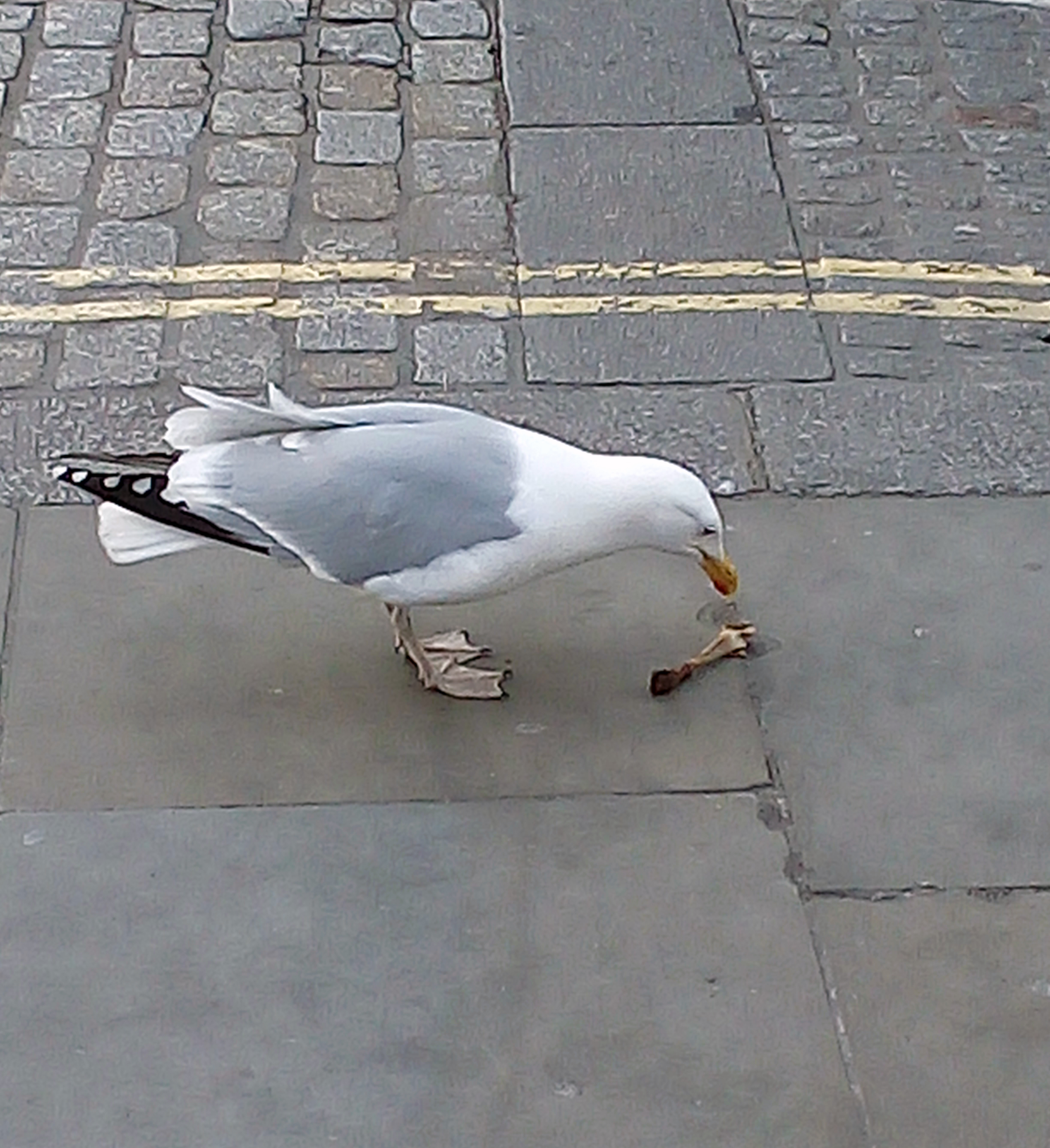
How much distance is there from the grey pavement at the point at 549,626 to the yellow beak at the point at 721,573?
292 millimetres

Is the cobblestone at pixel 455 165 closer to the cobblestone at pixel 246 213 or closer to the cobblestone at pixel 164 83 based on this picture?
the cobblestone at pixel 246 213

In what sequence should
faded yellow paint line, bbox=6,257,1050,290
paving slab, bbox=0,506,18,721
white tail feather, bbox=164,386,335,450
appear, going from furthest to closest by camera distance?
1. faded yellow paint line, bbox=6,257,1050,290
2. paving slab, bbox=0,506,18,721
3. white tail feather, bbox=164,386,335,450

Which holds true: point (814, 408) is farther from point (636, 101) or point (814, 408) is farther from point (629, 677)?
point (636, 101)

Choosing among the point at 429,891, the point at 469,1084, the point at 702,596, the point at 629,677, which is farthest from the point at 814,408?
the point at 469,1084

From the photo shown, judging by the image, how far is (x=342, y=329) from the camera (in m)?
5.93

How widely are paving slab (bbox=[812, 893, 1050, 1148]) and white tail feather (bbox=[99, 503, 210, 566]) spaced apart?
5.04ft

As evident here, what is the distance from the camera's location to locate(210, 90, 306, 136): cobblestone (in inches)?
273

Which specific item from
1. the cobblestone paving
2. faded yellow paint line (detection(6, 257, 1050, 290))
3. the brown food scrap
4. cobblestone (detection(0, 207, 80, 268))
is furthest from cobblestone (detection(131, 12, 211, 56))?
the brown food scrap

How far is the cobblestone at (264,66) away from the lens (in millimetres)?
7238

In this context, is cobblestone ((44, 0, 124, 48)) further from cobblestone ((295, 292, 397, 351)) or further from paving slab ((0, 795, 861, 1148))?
paving slab ((0, 795, 861, 1148))

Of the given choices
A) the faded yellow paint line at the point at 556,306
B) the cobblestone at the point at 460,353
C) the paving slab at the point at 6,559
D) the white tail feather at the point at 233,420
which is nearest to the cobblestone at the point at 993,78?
the faded yellow paint line at the point at 556,306

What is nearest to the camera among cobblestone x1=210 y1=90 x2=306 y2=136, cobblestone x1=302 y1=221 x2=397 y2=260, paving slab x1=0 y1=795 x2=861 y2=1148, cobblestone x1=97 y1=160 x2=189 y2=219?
paving slab x1=0 y1=795 x2=861 y2=1148

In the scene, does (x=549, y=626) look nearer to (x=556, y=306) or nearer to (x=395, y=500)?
(x=395, y=500)

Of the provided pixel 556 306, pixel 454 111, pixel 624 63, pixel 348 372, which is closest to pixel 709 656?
pixel 348 372
